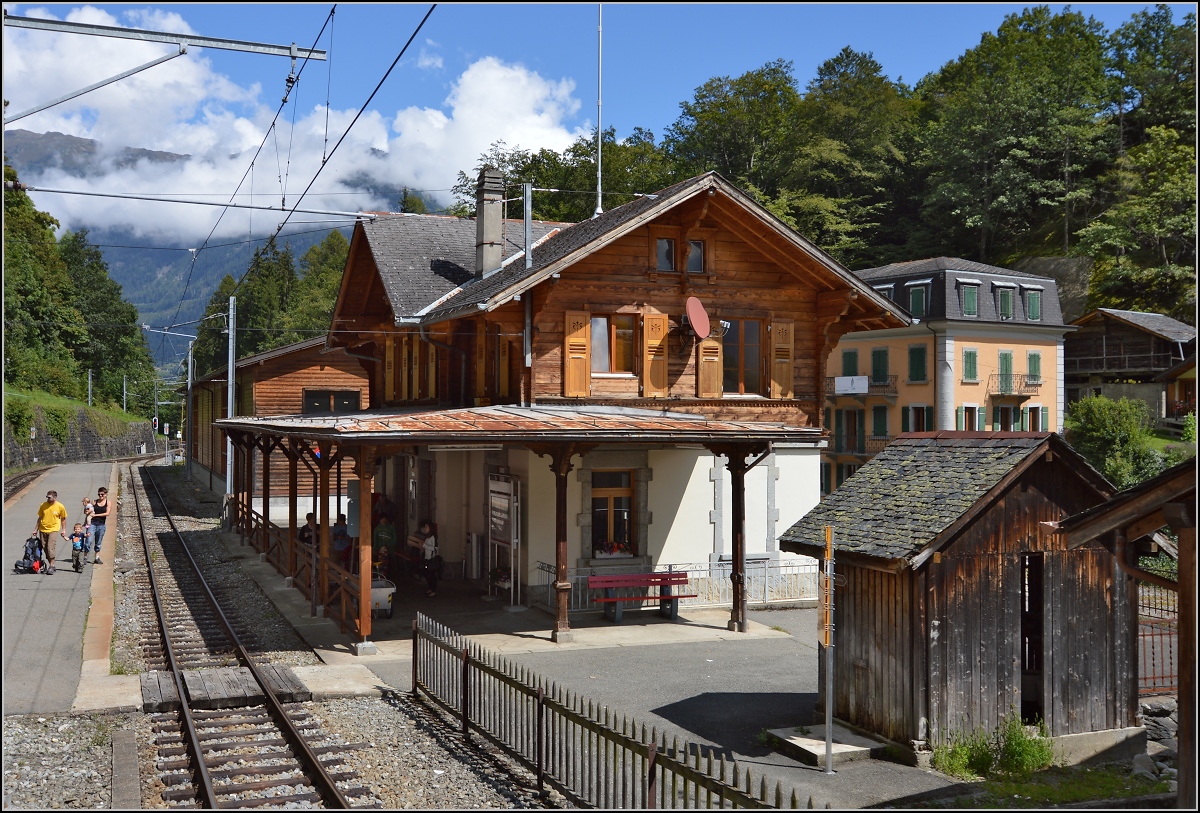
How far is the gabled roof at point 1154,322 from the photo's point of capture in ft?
152

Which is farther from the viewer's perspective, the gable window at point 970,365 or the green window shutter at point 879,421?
the green window shutter at point 879,421

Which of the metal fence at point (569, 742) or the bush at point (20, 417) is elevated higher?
the bush at point (20, 417)

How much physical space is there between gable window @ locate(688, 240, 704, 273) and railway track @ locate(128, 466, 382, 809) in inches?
435

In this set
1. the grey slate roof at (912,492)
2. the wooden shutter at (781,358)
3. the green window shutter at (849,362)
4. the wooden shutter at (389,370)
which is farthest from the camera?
the green window shutter at (849,362)

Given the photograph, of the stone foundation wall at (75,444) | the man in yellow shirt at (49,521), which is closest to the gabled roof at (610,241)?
the man in yellow shirt at (49,521)

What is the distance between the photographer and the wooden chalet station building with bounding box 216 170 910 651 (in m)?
18.9

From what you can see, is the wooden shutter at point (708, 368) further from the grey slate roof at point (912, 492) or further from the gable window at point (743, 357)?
the grey slate roof at point (912, 492)

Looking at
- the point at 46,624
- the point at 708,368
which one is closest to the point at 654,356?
the point at 708,368

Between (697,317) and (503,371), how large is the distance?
3.98 metres

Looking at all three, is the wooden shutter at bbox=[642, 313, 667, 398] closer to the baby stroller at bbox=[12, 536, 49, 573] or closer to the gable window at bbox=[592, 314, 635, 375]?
the gable window at bbox=[592, 314, 635, 375]

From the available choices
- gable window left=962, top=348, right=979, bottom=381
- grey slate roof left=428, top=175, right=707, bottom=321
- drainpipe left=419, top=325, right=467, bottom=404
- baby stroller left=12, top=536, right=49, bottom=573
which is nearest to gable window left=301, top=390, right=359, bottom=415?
drainpipe left=419, top=325, right=467, bottom=404

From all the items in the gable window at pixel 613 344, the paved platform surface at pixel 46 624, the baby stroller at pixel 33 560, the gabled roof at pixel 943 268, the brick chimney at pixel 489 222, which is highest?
the gabled roof at pixel 943 268

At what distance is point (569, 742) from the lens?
9.41 meters

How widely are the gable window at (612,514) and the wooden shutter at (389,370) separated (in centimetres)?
996
